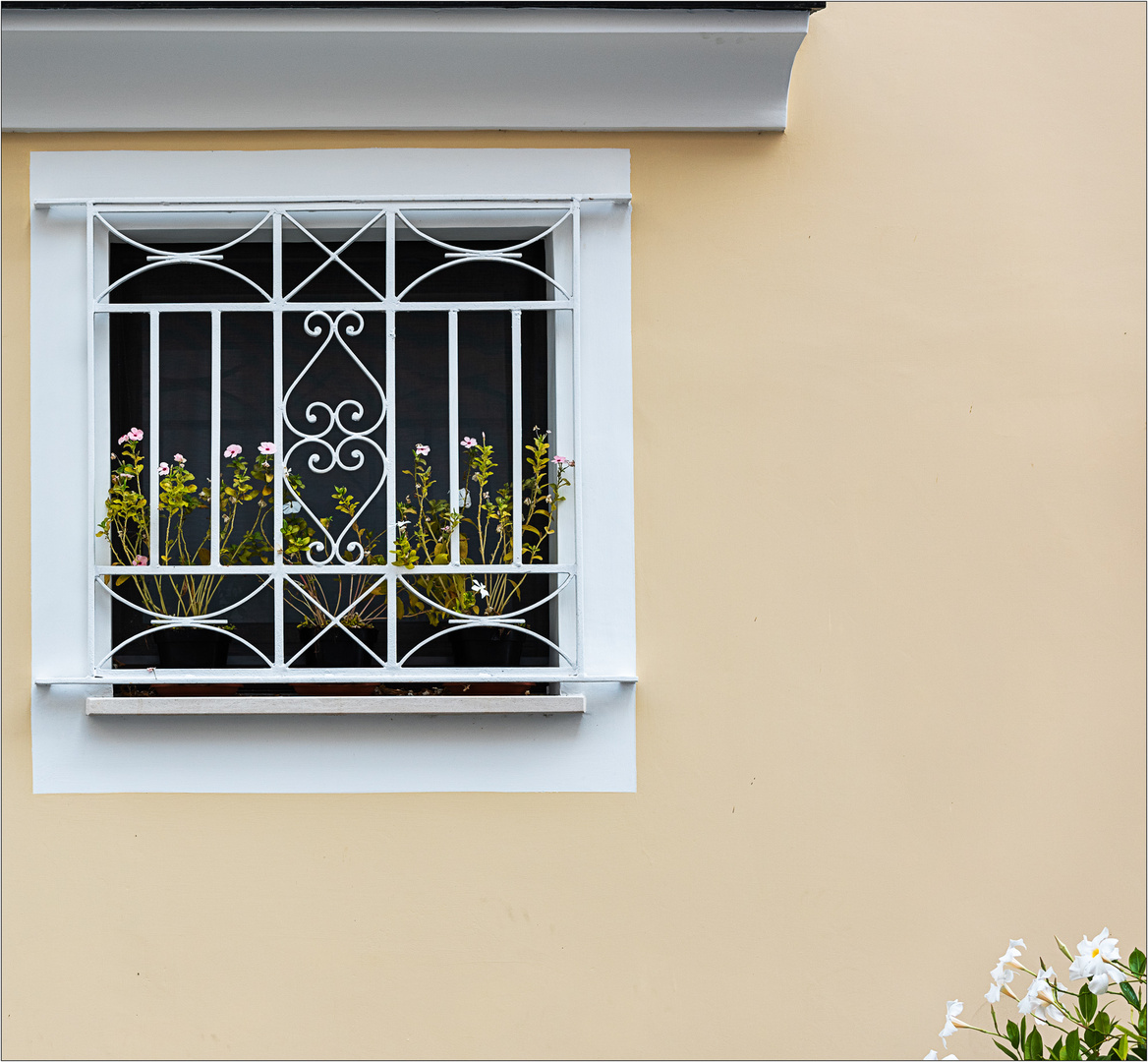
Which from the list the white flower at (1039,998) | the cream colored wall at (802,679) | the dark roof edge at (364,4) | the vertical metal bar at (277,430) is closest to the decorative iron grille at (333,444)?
the vertical metal bar at (277,430)

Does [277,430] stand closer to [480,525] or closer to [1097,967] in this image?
[480,525]

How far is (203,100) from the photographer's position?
2375mm

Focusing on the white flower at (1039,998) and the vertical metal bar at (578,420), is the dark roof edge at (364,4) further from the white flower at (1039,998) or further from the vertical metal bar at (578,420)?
the white flower at (1039,998)

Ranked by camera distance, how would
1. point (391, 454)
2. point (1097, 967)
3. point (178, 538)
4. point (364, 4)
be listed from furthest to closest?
point (178, 538)
point (391, 454)
point (364, 4)
point (1097, 967)

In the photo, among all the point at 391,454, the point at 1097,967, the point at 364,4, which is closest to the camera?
the point at 1097,967

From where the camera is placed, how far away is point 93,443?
2375 millimetres

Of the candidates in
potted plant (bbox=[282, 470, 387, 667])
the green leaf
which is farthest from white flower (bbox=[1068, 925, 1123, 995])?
potted plant (bbox=[282, 470, 387, 667])

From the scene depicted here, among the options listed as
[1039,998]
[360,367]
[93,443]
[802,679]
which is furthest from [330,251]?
[1039,998]

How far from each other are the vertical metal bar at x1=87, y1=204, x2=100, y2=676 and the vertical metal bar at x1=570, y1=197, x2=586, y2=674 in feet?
4.09

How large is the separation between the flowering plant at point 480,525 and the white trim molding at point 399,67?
0.89m

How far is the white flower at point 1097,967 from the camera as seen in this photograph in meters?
1.65

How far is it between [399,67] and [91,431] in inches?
48.6

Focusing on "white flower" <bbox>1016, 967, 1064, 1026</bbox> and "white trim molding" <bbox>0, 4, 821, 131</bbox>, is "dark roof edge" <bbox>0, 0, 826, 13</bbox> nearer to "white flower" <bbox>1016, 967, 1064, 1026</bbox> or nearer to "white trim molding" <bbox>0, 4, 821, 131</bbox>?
"white trim molding" <bbox>0, 4, 821, 131</bbox>

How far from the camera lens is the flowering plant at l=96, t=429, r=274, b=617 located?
92.9 inches
